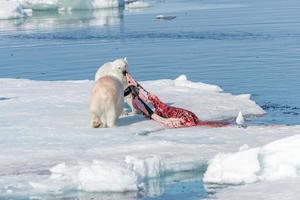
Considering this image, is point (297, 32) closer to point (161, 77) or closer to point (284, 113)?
point (161, 77)

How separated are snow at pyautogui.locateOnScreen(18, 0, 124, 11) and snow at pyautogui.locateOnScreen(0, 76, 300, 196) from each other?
32.3 meters

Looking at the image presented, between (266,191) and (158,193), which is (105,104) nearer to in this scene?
(158,193)

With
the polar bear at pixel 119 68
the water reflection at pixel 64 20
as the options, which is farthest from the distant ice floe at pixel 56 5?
the polar bear at pixel 119 68

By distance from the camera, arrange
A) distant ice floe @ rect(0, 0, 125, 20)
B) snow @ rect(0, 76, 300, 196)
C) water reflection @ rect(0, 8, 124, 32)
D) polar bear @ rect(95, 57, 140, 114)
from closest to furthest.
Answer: snow @ rect(0, 76, 300, 196)
polar bear @ rect(95, 57, 140, 114)
water reflection @ rect(0, 8, 124, 32)
distant ice floe @ rect(0, 0, 125, 20)

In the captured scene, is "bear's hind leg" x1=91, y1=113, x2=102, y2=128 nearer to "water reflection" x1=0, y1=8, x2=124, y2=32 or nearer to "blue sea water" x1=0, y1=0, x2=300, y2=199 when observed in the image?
"blue sea water" x1=0, y1=0, x2=300, y2=199

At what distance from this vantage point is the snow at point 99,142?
27.9 feet

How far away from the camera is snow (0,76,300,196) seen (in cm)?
849

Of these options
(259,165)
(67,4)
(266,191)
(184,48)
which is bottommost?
(67,4)

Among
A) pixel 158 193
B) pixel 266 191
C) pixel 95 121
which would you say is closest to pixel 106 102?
pixel 95 121

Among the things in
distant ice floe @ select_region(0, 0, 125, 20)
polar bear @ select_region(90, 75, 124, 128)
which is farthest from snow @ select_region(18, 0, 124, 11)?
polar bear @ select_region(90, 75, 124, 128)

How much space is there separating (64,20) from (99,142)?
3065 centimetres

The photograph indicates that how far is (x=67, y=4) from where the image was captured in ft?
155

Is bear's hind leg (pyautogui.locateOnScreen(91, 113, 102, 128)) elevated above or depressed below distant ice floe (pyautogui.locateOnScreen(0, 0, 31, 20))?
above

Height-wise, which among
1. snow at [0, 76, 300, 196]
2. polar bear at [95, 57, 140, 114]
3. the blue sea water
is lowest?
the blue sea water
